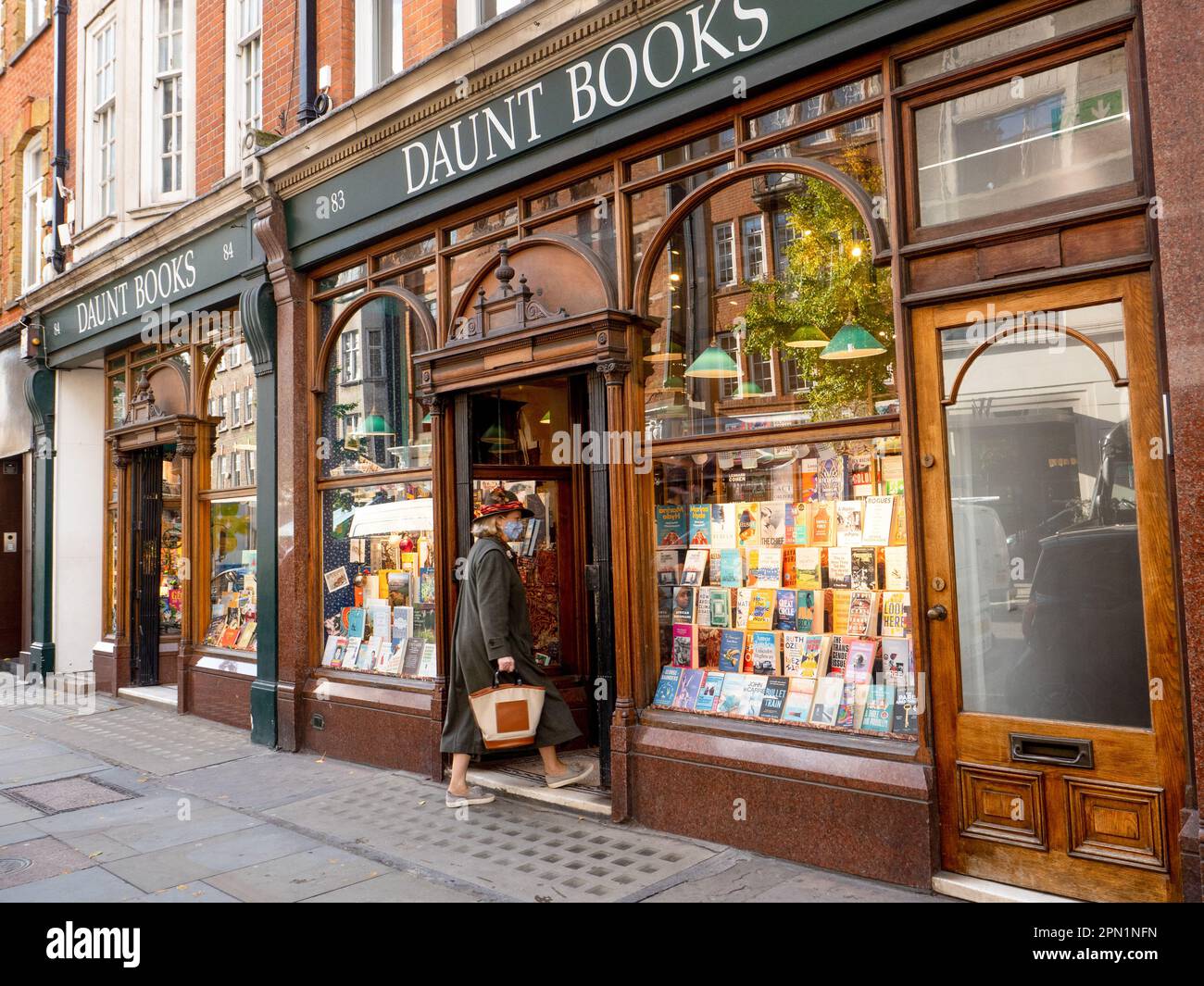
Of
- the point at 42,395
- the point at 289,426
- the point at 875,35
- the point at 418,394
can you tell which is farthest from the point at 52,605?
the point at 875,35

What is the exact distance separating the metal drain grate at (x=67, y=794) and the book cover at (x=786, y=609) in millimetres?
4851

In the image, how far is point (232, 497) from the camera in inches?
381

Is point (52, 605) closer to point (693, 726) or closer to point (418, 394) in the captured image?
point (418, 394)

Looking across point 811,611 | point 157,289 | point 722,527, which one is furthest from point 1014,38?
point 157,289

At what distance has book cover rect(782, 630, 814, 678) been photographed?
207 inches

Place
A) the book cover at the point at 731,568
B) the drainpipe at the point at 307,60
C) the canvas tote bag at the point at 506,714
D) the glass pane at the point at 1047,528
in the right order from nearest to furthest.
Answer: the glass pane at the point at 1047,528
the book cover at the point at 731,568
the canvas tote bag at the point at 506,714
the drainpipe at the point at 307,60

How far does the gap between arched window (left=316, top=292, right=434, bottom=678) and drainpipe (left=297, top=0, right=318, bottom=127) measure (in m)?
1.76

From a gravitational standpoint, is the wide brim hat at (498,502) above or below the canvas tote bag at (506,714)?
above

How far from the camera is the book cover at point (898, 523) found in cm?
487

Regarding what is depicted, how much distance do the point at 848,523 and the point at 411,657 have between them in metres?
3.94

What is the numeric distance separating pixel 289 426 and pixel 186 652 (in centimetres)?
325

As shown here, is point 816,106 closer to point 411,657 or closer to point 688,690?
point 688,690

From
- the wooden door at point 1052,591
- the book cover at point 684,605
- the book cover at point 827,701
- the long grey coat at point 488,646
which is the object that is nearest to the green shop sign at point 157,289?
the long grey coat at point 488,646

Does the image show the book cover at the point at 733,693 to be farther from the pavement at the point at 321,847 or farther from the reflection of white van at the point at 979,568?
the reflection of white van at the point at 979,568
